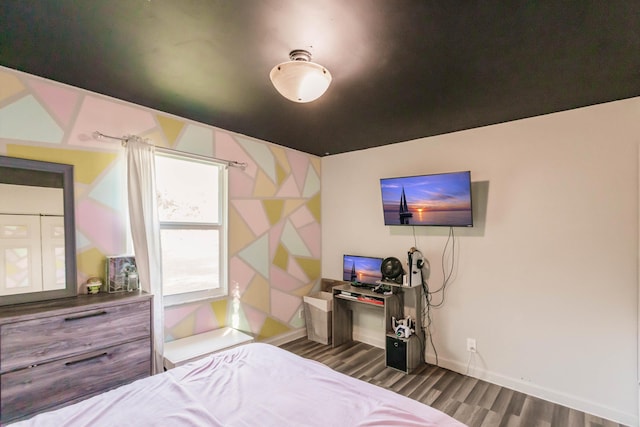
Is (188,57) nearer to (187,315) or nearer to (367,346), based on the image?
(187,315)

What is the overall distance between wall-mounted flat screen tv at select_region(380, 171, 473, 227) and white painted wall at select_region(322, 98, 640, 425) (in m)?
0.21

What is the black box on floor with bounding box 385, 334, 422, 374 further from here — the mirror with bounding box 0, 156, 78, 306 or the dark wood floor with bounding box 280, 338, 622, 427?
the mirror with bounding box 0, 156, 78, 306

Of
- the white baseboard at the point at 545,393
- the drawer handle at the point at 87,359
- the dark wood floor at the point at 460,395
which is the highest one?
the drawer handle at the point at 87,359

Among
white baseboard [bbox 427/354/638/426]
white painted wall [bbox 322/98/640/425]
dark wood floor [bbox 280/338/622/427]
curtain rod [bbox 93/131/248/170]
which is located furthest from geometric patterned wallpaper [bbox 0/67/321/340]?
white baseboard [bbox 427/354/638/426]

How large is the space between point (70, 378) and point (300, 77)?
222 centimetres

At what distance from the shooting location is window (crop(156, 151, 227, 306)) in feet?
8.91

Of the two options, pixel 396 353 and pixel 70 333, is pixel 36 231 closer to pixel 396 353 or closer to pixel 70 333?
pixel 70 333

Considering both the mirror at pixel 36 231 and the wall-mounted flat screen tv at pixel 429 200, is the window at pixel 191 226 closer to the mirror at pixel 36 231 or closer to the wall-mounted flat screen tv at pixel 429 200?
the mirror at pixel 36 231

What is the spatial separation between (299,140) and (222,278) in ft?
5.69

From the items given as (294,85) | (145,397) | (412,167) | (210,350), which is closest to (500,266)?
(412,167)

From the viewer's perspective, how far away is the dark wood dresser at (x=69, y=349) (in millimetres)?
1596

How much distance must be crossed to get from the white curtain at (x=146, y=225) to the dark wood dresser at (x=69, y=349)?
0.72 ft

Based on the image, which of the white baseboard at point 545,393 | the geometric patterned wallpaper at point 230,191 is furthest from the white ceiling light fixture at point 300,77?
the white baseboard at point 545,393

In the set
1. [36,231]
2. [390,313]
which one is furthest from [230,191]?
[390,313]
